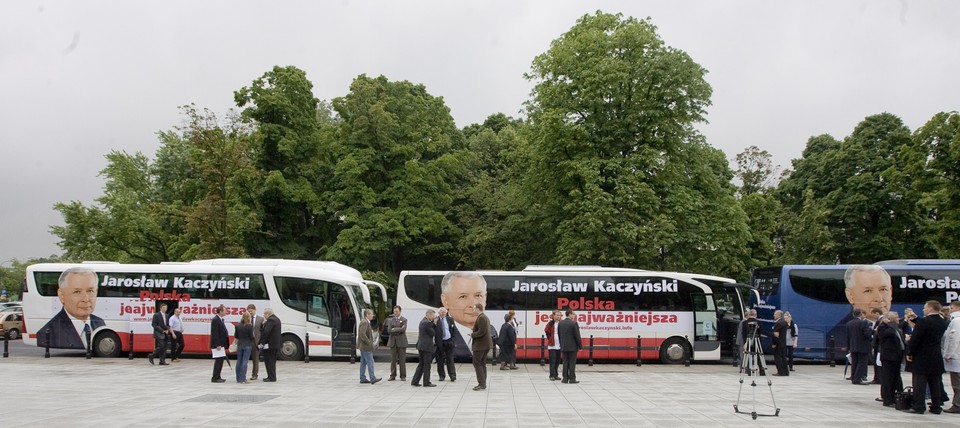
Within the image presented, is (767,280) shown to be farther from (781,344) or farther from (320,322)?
(320,322)

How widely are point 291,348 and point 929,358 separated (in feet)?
59.3

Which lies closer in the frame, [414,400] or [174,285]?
[414,400]

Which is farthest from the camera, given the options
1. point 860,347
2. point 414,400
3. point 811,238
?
point 811,238

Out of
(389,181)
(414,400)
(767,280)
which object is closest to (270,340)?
(414,400)

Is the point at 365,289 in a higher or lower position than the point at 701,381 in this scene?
higher

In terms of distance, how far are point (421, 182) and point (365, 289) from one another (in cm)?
1022

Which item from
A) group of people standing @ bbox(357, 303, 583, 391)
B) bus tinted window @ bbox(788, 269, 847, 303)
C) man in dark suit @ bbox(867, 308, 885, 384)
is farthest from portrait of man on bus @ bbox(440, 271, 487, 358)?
man in dark suit @ bbox(867, 308, 885, 384)

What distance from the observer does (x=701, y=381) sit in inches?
711

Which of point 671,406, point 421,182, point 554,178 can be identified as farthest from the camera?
point 421,182

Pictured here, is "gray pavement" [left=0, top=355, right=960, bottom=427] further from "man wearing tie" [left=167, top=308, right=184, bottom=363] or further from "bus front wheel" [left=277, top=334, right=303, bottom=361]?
"bus front wheel" [left=277, top=334, right=303, bottom=361]

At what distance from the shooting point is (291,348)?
24016 mm

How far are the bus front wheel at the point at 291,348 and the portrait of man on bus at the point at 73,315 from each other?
242 inches

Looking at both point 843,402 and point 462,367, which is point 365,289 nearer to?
point 462,367

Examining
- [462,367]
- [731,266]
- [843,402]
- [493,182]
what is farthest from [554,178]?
[843,402]
